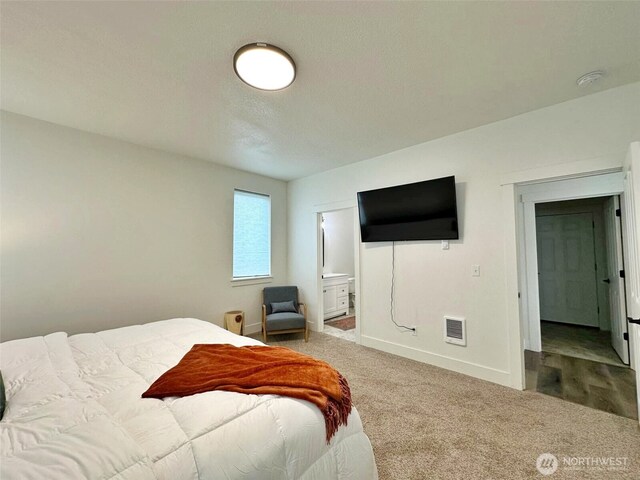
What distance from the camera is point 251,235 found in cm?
442

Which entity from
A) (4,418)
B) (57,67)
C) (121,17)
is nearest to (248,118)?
(121,17)

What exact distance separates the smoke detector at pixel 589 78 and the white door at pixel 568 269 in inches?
148

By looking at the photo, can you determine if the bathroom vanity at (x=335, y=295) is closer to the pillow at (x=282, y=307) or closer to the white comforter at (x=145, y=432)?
the pillow at (x=282, y=307)

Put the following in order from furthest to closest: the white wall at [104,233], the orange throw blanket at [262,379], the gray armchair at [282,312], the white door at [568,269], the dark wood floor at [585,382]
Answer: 1. the white door at [568,269]
2. the gray armchair at [282,312]
3. the white wall at [104,233]
4. the dark wood floor at [585,382]
5. the orange throw blanket at [262,379]

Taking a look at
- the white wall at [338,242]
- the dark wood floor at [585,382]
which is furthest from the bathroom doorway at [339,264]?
the dark wood floor at [585,382]

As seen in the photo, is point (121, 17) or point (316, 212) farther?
point (316, 212)

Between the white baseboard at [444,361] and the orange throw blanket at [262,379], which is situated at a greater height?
the orange throw blanket at [262,379]

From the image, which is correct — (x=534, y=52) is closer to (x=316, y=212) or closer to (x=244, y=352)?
(x=244, y=352)

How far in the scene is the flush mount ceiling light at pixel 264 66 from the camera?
1707mm

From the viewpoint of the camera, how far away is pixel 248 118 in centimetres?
260

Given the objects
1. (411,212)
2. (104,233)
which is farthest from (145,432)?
(411,212)

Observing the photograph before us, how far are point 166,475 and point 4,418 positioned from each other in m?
0.81

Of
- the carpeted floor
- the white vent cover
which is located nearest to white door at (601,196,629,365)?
the carpeted floor

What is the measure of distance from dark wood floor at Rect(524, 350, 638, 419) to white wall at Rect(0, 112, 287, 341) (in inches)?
155
